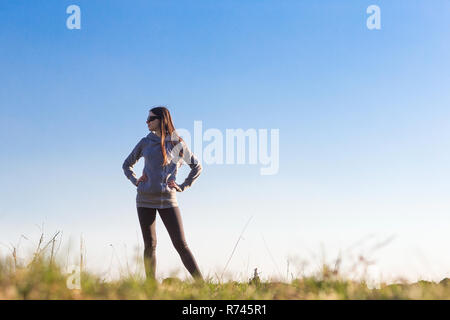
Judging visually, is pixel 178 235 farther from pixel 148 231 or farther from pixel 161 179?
pixel 161 179

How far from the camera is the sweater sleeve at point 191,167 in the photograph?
27.0 ft

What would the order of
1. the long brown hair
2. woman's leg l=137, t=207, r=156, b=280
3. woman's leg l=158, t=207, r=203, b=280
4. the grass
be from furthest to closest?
the long brown hair < woman's leg l=137, t=207, r=156, b=280 < woman's leg l=158, t=207, r=203, b=280 < the grass

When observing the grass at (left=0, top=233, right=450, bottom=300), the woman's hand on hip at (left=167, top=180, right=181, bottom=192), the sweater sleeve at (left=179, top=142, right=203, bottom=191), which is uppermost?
the sweater sleeve at (left=179, top=142, right=203, bottom=191)

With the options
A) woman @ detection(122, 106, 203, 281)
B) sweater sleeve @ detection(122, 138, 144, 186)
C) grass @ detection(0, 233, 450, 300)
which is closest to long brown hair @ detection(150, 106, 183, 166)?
woman @ detection(122, 106, 203, 281)

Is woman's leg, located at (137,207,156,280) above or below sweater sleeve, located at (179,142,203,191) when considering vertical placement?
below

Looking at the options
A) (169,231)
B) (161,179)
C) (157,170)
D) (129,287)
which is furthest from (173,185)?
(129,287)

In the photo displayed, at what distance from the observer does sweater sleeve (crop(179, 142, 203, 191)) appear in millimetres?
8242

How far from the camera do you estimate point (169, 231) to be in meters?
7.68

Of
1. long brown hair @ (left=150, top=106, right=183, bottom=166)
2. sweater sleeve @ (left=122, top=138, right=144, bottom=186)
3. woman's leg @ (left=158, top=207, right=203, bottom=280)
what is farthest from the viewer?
sweater sleeve @ (left=122, top=138, right=144, bottom=186)

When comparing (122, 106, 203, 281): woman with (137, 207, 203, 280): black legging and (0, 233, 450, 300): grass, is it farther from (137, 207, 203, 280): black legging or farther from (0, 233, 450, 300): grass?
(0, 233, 450, 300): grass

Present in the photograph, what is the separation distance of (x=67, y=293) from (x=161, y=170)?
3.54 metres

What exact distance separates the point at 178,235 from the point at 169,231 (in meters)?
0.17

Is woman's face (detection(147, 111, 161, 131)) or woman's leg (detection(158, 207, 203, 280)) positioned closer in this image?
woman's leg (detection(158, 207, 203, 280))
